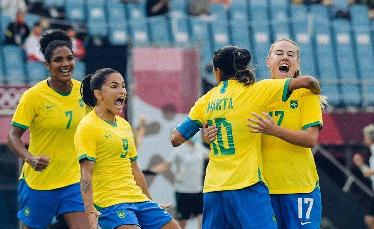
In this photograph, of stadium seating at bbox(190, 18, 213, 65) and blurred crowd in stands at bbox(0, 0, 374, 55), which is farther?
stadium seating at bbox(190, 18, 213, 65)

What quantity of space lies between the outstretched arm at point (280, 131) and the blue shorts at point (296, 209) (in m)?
0.47

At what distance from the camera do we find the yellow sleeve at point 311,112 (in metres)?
7.46

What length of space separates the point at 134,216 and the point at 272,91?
1356mm

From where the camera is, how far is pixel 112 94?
25.1ft

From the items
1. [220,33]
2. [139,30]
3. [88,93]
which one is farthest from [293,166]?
[220,33]

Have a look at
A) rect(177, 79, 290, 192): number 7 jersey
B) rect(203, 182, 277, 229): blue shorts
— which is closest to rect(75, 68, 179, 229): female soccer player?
rect(203, 182, 277, 229): blue shorts

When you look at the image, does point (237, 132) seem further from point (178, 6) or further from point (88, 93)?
point (178, 6)

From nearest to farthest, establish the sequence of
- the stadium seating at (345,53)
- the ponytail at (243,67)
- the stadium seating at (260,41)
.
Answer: the ponytail at (243,67) → the stadium seating at (260,41) → the stadium seating at (345,53)

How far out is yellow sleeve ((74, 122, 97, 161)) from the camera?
7.45 metres

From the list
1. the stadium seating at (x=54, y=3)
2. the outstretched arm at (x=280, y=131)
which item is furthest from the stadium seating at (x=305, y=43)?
the outstretched arm at (x=280, y=131)

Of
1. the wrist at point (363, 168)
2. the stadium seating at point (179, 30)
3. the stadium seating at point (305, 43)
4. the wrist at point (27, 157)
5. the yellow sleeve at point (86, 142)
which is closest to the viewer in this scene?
the yellow sleeve at point (86, 142)

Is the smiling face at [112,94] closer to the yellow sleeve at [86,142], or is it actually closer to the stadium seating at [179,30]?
the yellow sleeve at [86,142]

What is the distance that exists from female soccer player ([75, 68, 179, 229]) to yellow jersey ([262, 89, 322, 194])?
2.75ft

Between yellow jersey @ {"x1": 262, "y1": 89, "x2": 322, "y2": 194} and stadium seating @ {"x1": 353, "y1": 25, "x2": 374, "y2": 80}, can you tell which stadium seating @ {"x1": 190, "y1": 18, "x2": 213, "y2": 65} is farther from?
yellow jersey @ {"x1": 262, "y1": 89, "x2": 322, "y2": 194}
